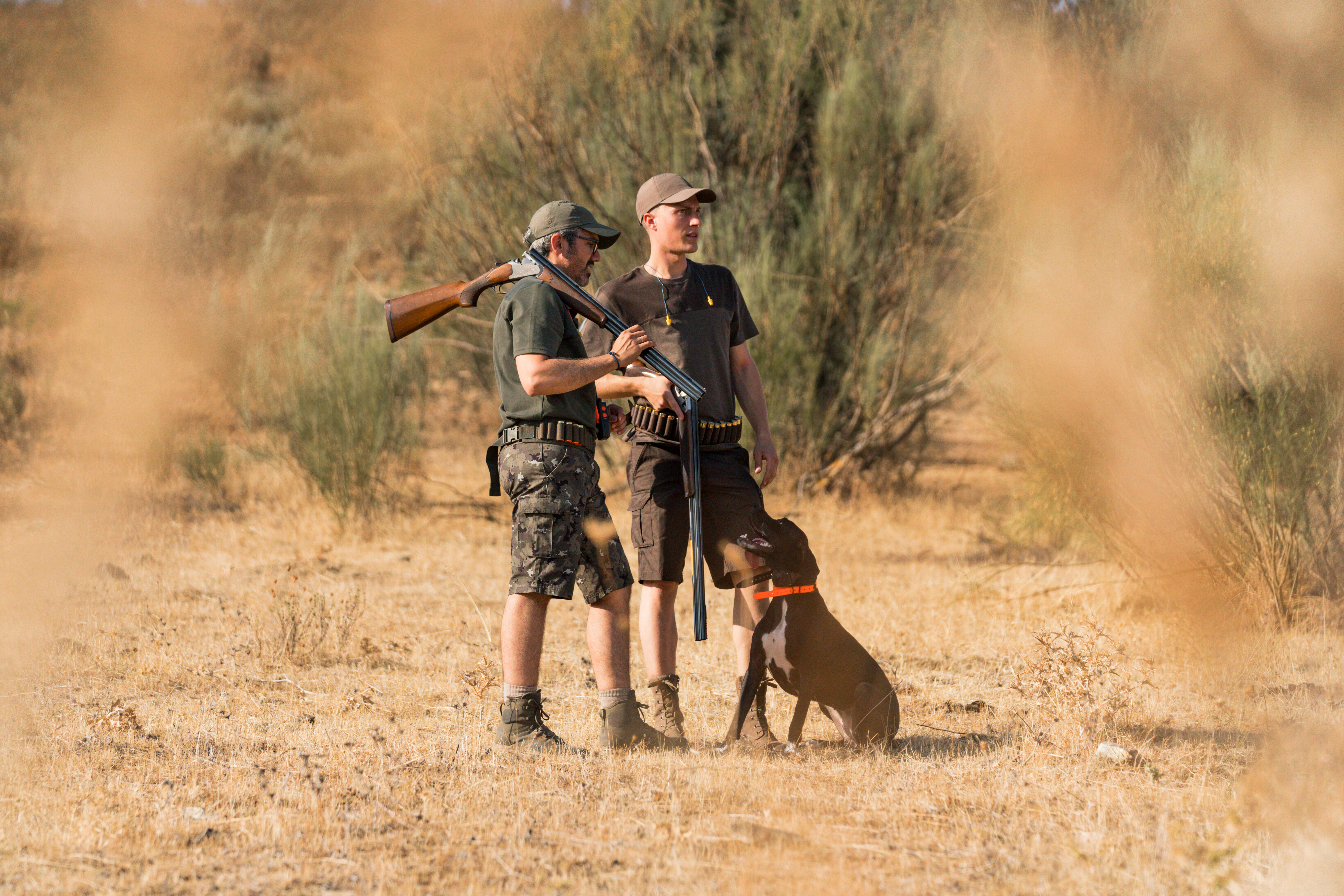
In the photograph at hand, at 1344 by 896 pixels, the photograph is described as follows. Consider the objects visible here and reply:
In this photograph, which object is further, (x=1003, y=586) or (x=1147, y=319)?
(x=1003, y=586)

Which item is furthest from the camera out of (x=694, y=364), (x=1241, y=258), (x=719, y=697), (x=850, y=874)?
(x=1241, y=258)

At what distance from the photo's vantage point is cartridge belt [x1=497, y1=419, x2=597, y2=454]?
3826mm

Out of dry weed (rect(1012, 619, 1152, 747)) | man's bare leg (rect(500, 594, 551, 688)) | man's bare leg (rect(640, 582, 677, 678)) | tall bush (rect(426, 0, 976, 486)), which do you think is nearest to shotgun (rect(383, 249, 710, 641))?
man's bare leg (rect(640, 582, 677, 678))

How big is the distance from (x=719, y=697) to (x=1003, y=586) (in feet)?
11.4

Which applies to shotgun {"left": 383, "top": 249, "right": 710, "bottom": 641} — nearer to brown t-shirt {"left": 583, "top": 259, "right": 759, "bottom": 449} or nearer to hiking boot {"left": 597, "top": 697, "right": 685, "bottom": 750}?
brown t-shirt {"left": 583, "top": 259, "right": 759, "bottom": 449}

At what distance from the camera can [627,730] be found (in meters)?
3.99

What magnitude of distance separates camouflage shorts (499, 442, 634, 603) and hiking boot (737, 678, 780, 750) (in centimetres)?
74

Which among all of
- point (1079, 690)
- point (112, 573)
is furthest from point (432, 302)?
point (112, 573)

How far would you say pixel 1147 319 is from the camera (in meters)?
6.34

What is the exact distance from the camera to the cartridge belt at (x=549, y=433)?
383cm

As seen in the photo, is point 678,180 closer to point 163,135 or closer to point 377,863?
point 377,863

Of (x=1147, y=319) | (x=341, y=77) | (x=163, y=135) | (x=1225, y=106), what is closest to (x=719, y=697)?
(x=1147, y=319)

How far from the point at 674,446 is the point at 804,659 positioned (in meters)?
0.94

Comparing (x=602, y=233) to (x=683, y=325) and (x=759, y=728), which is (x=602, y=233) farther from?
(x=759, y=728)
